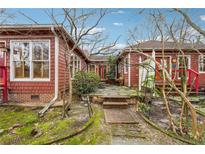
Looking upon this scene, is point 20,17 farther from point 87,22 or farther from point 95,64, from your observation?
point 95,64

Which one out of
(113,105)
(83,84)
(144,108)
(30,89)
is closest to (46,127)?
(113,105)

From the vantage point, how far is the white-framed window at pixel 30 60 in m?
6.33

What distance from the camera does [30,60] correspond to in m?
6.33

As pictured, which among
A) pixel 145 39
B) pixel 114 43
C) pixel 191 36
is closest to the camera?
pixel 191 36

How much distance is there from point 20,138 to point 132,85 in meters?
6.36

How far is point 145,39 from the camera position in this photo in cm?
773

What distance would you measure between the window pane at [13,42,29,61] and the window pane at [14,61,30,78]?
0.50ft

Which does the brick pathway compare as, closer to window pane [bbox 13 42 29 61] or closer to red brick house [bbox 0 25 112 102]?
red brick house [bbox 0 25 112 102]

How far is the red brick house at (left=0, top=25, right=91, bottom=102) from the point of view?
6289 millimetres

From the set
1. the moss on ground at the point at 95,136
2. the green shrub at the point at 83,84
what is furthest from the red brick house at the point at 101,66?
the moss on ground at the point at 95,136

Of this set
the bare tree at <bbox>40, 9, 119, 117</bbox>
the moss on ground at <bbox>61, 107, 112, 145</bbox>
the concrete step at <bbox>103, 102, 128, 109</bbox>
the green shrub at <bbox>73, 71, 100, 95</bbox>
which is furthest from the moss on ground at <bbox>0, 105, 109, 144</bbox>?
the green shrub at <bbox>73, 71, 100, 95</bbox>

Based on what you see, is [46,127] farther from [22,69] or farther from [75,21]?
[22,69]

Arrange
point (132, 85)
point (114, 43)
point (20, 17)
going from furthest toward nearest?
1. point (132, 85)
2. point (114, 43)
3. point (20, 17)
